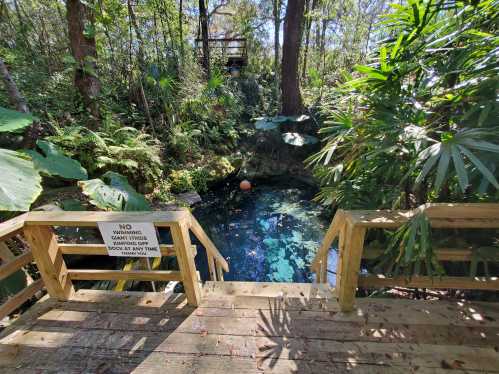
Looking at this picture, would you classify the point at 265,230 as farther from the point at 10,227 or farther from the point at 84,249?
the point at 10,227

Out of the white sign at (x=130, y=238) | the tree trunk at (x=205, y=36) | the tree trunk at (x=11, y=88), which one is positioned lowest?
the white sign at (x=130, y=238)

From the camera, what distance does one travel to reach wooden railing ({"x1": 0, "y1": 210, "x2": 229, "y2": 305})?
4.32ft

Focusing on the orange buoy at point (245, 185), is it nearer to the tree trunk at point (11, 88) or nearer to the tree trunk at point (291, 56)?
the tree trunk at point (291, 56)

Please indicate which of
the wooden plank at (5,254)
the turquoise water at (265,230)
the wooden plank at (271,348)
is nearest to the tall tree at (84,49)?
→ the turquoise water at (265,230)

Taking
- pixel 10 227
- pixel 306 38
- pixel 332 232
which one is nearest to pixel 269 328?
pixel 332 232

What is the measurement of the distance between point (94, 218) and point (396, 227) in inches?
69.8

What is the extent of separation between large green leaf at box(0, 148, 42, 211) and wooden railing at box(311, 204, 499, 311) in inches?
66.6

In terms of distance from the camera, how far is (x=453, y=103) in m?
1.37

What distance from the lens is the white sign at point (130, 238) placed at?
1.32m

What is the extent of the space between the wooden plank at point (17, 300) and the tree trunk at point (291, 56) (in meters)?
6.72

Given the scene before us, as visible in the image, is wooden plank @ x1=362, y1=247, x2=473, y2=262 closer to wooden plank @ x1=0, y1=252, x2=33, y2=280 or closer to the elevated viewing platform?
the elevated viewing platform

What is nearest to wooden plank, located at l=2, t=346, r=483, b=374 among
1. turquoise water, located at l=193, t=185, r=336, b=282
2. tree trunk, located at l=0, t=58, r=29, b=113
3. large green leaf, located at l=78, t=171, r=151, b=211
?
large green leaf, located at l=78, t=171, r=151, b=211

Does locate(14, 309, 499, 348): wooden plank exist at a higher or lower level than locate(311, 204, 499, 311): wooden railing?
lower

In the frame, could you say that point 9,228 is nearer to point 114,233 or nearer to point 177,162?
point 114,233
